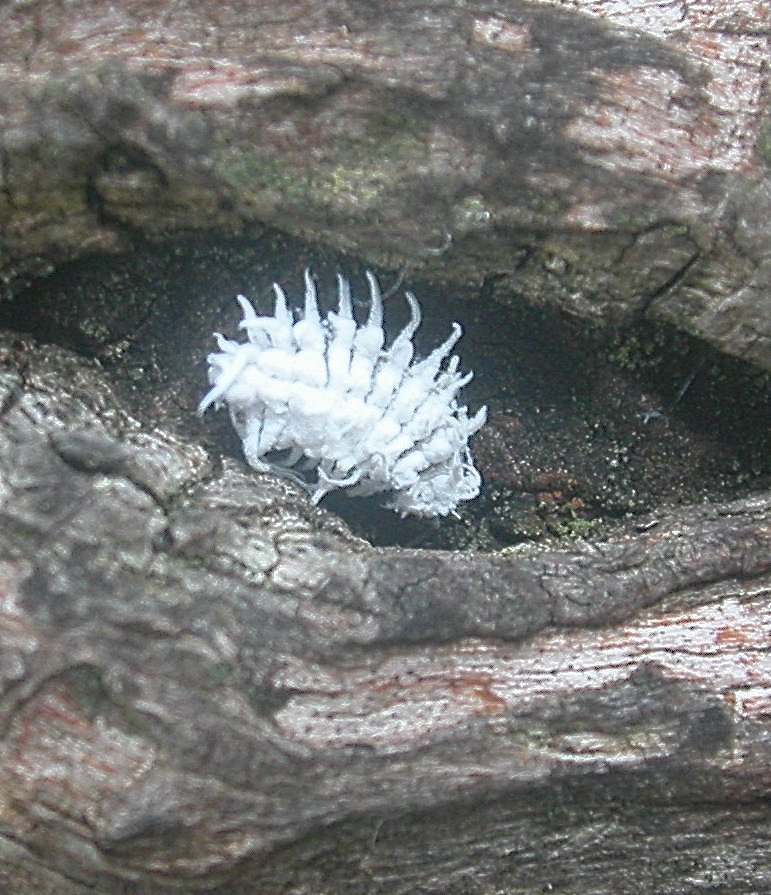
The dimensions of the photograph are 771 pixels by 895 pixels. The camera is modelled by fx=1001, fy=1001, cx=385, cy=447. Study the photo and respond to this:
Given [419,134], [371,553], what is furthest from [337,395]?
[419,134]

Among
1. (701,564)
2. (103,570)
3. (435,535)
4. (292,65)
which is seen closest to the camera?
(103,570)

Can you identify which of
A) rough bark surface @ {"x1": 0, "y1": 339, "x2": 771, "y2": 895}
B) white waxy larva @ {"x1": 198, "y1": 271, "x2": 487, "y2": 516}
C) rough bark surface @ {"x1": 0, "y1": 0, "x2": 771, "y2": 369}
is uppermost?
rough bark surface @ {"x1": 0, "y1": 0, "x2": 771, "y2": 369}

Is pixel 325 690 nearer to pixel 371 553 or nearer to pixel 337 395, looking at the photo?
pixel 371 553

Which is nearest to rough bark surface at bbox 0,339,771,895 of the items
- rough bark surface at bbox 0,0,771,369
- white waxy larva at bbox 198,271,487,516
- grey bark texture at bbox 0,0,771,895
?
grey bark texture at bbox 0,0,771,895

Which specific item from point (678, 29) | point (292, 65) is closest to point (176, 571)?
point (292, 65)

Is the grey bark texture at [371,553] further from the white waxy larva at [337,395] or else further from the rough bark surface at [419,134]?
the white waxy larva at [337,395]

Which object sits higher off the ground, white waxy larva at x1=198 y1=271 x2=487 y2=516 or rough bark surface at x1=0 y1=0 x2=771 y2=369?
rough bark surface at x1=0 y1=0 x2=771 y2=369

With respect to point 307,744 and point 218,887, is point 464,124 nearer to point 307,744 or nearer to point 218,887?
point 307,744

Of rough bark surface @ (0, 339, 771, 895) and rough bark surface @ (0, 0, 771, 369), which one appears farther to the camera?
rough bark surface @ (0, 0, 771, 369)

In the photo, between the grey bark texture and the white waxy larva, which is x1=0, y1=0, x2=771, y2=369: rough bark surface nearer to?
the grey bark texture
